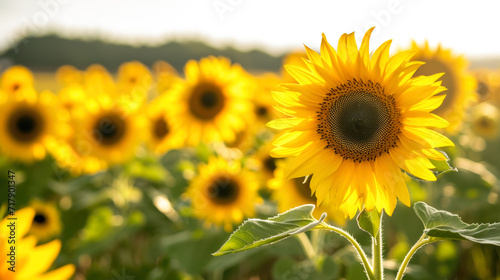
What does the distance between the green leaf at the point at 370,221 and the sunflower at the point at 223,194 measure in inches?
65.8

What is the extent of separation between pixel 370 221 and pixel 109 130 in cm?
293

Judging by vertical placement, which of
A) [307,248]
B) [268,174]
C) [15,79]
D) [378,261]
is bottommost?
[307,248]

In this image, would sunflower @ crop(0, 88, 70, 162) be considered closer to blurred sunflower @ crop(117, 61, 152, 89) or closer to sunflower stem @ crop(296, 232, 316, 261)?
sunflower stem @ crop(296, 232, 316, 261)

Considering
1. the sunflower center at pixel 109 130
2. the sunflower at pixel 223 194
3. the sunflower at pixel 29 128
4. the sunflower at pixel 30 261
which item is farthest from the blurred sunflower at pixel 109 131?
the sunflower at pixel 30 261

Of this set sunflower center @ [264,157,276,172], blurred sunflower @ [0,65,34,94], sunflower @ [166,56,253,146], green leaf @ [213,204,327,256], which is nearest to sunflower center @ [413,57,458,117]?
sunflower center @ [264,157,276,172]

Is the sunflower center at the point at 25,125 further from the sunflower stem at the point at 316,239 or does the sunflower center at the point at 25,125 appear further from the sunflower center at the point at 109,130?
the sunflower stem at the point at 316,239

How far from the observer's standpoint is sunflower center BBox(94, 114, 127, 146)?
3668mm

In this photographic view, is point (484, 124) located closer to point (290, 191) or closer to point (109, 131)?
point (290, 191)

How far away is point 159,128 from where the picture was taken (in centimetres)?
404

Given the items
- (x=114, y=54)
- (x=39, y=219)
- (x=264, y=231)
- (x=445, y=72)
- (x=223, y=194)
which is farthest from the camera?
(x=114, y=54)

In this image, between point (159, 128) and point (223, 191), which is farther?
point (159, 128)

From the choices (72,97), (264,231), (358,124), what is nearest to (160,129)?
(72,97)

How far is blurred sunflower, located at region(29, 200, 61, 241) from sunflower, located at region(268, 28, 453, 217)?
2.53 meters

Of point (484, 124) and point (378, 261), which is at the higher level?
point (378, 261)
